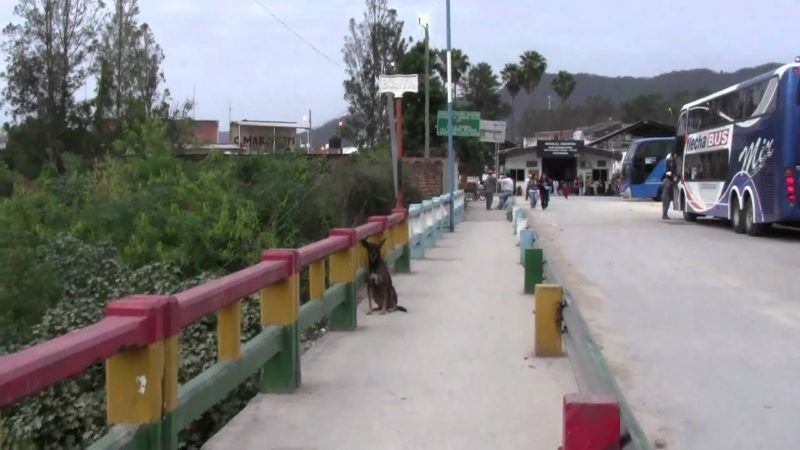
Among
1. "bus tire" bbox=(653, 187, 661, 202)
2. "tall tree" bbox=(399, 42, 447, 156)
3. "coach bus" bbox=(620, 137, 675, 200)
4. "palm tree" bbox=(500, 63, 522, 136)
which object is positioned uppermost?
"palm tree" bbox=(500, 63, 522, 136)

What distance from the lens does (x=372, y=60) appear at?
51.6 m

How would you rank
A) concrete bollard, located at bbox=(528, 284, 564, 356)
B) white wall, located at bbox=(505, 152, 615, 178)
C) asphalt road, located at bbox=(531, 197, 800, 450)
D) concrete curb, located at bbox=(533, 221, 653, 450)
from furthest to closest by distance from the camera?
white wall, located at bbox=(505, 152, 615, 178) < concrete bollard, located at bbox=(528, 284, 564, 356) < asphalt road, located at bbox=(531, 197, 800, 450) < concrete curb, located at bbox=(533, 221, 653, 450)

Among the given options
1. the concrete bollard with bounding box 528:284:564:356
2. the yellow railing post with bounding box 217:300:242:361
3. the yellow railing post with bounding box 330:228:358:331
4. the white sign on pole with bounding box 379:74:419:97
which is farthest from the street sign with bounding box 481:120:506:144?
the yellow railing post with bounding box 217:300:242:361

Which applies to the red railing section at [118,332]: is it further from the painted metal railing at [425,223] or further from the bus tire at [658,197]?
the bus tire at [658,197]

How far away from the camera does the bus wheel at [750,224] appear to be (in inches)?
854

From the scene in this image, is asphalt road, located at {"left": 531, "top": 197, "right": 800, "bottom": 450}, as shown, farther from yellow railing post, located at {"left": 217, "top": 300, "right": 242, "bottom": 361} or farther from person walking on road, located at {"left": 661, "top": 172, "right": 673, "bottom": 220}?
person walking on road, located at {"left": 661, "top": 172, "right": 673, "bottom": 220}

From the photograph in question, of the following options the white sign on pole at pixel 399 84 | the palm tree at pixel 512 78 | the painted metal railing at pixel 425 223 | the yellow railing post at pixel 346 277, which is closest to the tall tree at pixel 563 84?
the palm tree at pixel 512 78

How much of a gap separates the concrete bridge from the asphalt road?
79 centimetres

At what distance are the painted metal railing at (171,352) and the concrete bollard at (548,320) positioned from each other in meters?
1.89

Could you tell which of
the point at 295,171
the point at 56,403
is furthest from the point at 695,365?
the point at 295,171

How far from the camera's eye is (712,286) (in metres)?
13.1

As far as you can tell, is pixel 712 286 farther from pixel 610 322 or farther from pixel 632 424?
pixel 632 424

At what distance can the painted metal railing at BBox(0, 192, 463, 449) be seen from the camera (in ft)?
10.6

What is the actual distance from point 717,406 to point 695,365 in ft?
4.63
